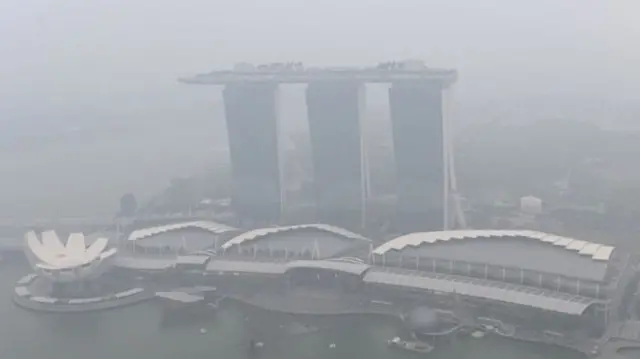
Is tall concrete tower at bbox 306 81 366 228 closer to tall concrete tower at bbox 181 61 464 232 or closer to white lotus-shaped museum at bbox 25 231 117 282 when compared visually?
tall concrete tower at bbox 181 61 464 232

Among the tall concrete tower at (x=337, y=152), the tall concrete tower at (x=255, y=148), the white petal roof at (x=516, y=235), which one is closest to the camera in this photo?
the white petal roof at (x=516, y=235)

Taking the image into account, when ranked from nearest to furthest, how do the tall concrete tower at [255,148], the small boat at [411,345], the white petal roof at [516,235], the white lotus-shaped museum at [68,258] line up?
the small boat at [411,345]
the white petal roof at [516,235]
the white lotus-shaped museum at [68,258]
the tall concrete tower at [255,148]

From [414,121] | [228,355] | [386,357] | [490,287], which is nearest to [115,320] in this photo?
[228,355]

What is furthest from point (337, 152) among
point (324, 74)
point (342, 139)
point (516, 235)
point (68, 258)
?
point (68, 258)

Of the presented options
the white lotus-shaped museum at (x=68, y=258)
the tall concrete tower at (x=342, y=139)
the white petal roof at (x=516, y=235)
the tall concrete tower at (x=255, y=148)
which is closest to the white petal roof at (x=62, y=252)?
the white lotus-shaped museum at (x=68, y=258)

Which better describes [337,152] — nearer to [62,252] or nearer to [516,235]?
[516,235]

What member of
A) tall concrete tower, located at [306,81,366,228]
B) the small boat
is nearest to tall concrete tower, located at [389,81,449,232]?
tall concrete tower, located at [306,81,366,228]

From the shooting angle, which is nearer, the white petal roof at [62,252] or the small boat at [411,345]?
the small boat at [411,345]

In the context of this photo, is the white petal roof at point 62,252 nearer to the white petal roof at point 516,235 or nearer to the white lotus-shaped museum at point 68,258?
the white lotus-shaped museum at point 68,258

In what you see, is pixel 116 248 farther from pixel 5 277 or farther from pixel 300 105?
pixel 300 105
